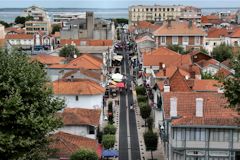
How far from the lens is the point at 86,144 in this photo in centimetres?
3656

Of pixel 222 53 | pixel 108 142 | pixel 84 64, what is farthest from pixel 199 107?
pixel 222 53

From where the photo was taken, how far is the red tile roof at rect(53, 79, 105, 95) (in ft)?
176

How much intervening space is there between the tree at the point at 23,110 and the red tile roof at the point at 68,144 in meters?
5.56

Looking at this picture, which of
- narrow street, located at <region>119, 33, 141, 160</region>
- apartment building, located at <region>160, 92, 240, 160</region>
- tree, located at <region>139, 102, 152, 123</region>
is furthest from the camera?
tree, located at <region>139, 102, 152, 123</region>

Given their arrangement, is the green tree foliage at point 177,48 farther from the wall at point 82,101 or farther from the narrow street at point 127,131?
the wall at point 82,101

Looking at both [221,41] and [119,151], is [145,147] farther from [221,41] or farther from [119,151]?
[221,41]

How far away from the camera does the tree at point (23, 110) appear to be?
25078 mm

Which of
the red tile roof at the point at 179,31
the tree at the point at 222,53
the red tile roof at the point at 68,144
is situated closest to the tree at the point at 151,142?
the red tile roof at the point at 68,144

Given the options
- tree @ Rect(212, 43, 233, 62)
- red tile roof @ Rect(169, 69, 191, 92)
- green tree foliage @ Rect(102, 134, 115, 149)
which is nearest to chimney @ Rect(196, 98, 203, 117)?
green tree foliage @ Rect(102, 134, 115, 149)

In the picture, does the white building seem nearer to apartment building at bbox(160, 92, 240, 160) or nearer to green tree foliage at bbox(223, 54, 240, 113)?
apartment building at bbox(160, 92, 240, 160)

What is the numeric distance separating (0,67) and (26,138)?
3580 mm

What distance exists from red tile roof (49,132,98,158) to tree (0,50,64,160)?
18.2 feet

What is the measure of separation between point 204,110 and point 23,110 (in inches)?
554

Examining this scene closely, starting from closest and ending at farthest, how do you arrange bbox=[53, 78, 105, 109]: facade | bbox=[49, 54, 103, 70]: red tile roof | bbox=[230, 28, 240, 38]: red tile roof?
bbox=[53, 78, 105, 109]: facade → bbox=[49, 54, 103, 70]: red tile roof → bbox=[230, 28, 240, 38]: red tile roof
